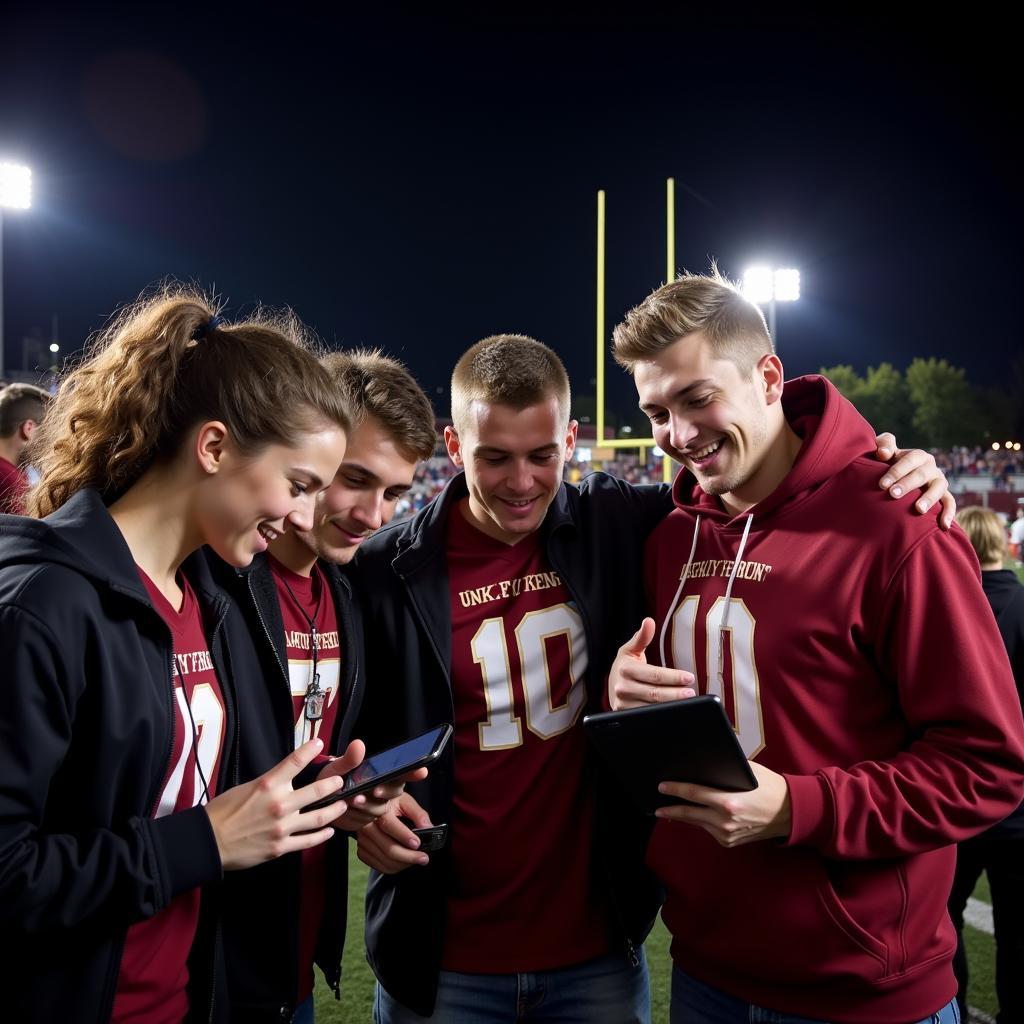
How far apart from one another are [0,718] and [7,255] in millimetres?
47768

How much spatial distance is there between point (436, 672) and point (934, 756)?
1.14 m

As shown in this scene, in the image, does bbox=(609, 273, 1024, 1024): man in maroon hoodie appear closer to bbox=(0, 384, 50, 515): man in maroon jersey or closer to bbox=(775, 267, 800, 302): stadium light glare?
bbox=(0, 384, 50, 515): man in maroon jersey

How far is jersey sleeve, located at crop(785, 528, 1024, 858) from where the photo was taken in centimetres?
161

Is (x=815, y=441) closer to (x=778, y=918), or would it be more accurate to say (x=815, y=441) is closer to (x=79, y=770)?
(x=778, y=918)

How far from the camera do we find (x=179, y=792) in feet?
5.54

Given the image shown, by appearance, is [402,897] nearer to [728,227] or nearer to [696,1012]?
[696,1012]

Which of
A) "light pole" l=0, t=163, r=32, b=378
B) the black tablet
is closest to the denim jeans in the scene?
the black tablet

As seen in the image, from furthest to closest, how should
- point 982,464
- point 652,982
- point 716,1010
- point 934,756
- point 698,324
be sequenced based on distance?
point 982,464 < point 652,982 < point 698,324 < point 716,1010 < point 934,756

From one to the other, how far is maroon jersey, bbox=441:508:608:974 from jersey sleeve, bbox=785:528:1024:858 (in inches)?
27.4

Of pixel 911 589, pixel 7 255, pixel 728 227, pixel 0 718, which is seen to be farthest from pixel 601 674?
pixel 728 227

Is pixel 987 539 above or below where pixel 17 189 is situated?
below

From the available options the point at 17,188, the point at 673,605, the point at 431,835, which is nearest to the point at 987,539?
the point at 673,605

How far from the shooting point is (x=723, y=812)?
161 centimetres

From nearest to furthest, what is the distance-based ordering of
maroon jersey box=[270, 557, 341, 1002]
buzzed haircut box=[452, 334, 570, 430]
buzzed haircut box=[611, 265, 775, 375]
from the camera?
buzzed haircut box=[611, 265, 775, 375], maroon jersey box=[270, 557, 341, 1002], buzzed haircut box=[452, 334, 570, 430]
